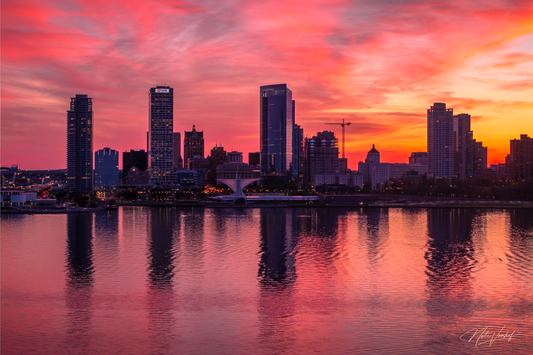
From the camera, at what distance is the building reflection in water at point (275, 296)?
15.1 m

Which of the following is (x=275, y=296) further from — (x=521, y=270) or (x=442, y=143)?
(x=442, y=143)

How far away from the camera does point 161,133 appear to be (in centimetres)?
17075

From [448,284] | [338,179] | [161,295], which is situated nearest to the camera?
[161,295]

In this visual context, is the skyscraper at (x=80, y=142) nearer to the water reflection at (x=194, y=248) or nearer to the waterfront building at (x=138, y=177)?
the waterfront building at (x=138, y=177)

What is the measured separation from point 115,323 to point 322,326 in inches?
268

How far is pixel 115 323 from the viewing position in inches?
653

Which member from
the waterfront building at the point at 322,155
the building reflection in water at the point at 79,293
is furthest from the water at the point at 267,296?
the waterfront building at the point at 322,155

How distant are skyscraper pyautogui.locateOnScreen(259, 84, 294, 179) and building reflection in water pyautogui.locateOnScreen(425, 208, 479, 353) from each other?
136 metres

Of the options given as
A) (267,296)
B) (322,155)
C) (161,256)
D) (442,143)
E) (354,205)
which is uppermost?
(442,143)

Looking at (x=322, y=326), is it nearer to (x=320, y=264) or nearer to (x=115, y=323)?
(x=115, y=323)

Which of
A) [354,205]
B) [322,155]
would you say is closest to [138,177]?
[322,155]

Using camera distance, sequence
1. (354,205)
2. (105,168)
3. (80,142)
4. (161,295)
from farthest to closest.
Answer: (105,168) → (80,142) → (354,205) → (161,295)

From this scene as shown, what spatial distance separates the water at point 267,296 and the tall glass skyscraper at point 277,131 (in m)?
139

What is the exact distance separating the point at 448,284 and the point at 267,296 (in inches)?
318
